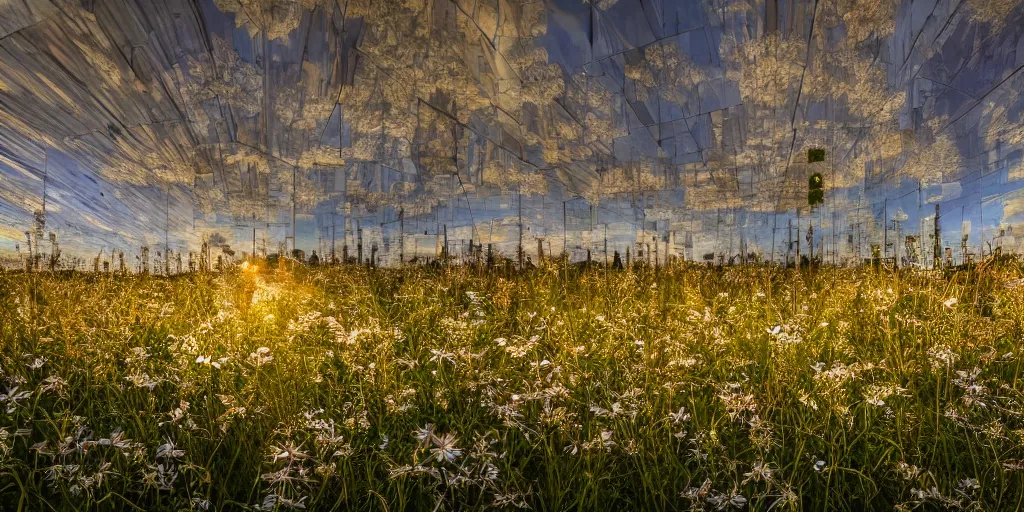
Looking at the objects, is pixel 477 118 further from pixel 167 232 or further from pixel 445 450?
pixel 445 450

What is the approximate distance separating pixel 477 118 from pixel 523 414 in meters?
6.13

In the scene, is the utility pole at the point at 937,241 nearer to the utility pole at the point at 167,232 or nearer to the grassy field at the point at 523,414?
the grassy field at the point at 523,414

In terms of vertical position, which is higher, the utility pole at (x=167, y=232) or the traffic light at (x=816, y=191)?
the traffic light at (x=816, y=191)

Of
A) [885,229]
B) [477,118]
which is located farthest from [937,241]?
[477,118]

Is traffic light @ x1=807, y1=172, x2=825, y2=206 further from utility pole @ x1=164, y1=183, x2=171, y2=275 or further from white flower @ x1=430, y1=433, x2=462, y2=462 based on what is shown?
utility pole @ x1=164, y1=183, x2=171, y2=275

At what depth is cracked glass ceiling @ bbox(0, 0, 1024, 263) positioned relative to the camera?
5.42 metres

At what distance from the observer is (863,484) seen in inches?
65.9

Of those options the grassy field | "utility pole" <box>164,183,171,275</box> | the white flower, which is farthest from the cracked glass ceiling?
the white flower

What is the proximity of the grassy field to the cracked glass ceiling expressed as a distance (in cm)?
327

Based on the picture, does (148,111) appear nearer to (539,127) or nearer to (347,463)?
(539,127)

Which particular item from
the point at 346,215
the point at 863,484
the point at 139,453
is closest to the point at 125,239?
the point at 346,215

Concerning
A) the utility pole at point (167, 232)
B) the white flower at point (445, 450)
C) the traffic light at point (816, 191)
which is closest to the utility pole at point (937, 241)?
the traffic light at point (816, 191)

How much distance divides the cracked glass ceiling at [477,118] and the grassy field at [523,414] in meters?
3.27

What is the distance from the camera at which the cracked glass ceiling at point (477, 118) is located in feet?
17.8
